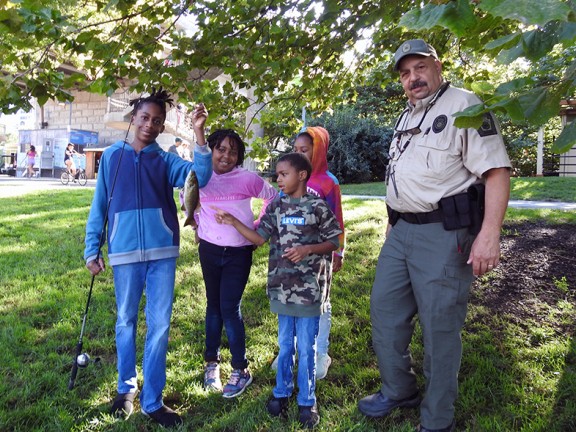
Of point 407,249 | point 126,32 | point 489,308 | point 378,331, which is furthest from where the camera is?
point 489,308

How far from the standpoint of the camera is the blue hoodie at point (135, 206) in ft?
9.50

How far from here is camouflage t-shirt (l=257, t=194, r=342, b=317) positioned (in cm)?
291

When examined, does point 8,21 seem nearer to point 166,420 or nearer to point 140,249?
point 140,249

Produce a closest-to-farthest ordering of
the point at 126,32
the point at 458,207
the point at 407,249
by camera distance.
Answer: the point at 458,207, the point at 407,249, the point at 126,32

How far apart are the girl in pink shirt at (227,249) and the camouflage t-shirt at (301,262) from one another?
1.29 ft

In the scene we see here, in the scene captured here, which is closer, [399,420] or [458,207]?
[458,207]

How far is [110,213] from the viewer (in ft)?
9.69

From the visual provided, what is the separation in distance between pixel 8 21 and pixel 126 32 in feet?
3.92

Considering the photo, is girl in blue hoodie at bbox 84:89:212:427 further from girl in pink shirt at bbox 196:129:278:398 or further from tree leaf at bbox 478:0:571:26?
tree leaf at bbox 478:0:571:26

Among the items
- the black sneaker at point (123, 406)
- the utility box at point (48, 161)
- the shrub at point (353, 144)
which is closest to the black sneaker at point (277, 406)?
the black sneaker at point (123, 406)

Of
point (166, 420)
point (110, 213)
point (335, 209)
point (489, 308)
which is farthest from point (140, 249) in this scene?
point (489, 308)

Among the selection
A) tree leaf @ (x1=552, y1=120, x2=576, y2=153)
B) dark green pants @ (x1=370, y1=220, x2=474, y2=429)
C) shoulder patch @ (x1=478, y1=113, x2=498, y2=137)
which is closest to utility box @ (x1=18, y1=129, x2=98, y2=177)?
dark green pants @ (x1=370, y1=220, x2=474, y2=429)

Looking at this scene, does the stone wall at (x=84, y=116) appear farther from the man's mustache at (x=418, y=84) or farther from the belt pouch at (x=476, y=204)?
the belt pouch at (x=476, y=204)

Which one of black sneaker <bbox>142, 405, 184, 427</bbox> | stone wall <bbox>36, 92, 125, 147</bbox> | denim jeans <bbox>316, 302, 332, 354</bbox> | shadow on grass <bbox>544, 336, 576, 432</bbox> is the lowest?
black sneaker <bbox>142, 405, 184, 427</bbox>
